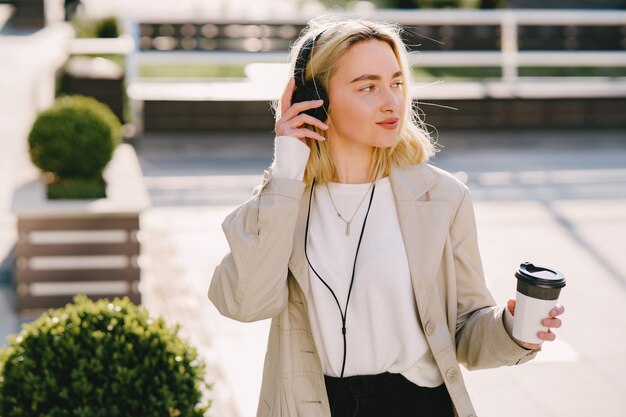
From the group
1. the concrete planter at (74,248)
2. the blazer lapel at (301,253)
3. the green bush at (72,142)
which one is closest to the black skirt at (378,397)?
the blazer lapel at (301,253)

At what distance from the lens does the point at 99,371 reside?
2.98m

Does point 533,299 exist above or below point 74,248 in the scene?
above

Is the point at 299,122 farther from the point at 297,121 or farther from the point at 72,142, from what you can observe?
the point at 72,142

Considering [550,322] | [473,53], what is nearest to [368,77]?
[550,322]

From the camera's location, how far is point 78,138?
20.9ft

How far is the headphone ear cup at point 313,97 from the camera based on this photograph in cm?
248

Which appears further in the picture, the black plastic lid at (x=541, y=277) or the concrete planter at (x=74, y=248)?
the concrete planter at (x=74, y=248)

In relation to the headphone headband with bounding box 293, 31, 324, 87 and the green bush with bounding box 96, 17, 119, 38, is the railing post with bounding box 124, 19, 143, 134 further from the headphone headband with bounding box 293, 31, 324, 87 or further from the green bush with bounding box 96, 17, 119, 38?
the headphone headband with bounding box 293, 31, 324, 87

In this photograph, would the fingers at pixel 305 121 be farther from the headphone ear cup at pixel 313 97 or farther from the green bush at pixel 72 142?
the green bush at pixel 72 142

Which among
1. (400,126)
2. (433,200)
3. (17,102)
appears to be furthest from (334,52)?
(17,102)

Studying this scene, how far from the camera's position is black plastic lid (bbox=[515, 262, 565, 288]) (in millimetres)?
2170

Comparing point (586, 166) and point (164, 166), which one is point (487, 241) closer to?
point (586, 166)

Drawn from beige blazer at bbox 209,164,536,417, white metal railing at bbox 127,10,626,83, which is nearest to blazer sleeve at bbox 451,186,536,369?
beige blazer at bbox 209,164,536,417

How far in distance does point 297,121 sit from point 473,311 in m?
0.67
